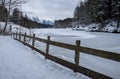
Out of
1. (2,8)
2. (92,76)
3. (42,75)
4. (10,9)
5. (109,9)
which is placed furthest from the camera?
(109,9)

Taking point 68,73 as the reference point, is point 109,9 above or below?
above

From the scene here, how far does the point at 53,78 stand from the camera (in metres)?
6.52

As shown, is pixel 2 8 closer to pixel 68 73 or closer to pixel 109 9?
pixel 68 73

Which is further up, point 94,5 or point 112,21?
point 94,5

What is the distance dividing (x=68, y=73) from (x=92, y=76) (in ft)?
3.85

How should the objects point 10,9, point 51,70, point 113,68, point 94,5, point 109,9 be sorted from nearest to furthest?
point 51,70
point 113,68
point 10,9
point 109,9
point 94,5

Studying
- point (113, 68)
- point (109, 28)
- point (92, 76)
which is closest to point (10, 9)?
point (109, 28)

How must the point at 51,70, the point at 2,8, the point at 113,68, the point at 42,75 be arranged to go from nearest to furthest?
the point at 42,75 → the point at 51,70 → the point at 113,68 → the point at 2,8


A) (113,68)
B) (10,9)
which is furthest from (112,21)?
(113,68)

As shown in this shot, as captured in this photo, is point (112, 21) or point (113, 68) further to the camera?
point (112, 21)

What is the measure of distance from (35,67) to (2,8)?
27958 millimetres

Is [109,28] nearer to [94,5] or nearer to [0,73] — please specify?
[94,5]

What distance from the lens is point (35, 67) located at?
8.09m

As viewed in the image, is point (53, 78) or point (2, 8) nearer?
point (53, 78)
